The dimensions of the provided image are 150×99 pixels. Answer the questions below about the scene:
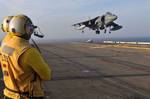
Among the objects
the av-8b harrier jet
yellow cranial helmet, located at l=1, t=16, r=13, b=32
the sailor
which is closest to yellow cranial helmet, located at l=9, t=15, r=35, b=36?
the sailor

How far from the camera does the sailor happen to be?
491 centimetres

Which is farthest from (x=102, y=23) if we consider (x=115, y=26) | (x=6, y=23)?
(x=6, y=23)

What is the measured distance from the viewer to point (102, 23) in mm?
49812

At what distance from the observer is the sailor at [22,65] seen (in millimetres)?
4906

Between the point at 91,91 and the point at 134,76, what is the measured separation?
18.4 ft

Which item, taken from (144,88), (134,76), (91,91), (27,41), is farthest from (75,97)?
(27,41)

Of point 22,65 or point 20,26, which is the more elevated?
point 20,26

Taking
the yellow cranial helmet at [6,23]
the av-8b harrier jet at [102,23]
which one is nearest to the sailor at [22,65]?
the yellow cranial helmet at [6,23]

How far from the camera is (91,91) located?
14391mm

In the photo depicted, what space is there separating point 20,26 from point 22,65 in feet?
1.90

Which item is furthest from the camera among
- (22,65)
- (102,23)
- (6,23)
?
(102,23)

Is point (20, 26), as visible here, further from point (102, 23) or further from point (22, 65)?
point (102, 23)

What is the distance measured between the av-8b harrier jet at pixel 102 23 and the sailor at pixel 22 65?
4365 centimetres

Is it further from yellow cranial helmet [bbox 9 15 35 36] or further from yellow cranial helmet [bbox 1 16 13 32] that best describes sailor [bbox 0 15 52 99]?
yellow cranial helmet [bbox 1 16 13 32]
